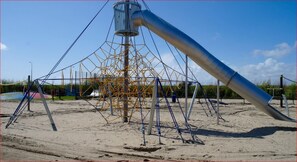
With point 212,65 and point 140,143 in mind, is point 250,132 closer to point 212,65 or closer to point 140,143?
point 212,65

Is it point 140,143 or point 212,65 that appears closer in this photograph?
point 140,143

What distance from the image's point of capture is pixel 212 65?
1158 cm

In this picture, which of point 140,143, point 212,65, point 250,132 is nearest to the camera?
point 140,143

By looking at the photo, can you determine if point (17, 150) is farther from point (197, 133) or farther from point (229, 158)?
point (197, 133)

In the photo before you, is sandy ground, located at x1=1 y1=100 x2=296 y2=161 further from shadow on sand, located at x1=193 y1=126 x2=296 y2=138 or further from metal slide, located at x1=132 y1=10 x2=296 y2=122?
metal slide, located at x1=132 y1=10 x2=296 y2=122

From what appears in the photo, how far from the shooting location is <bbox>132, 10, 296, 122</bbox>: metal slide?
11391mm

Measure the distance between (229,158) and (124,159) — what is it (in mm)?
2468

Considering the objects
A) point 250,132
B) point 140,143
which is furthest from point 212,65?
point 140,143

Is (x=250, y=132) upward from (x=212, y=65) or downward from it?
downward

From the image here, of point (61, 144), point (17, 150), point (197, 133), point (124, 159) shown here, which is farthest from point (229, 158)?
point (17, 150)

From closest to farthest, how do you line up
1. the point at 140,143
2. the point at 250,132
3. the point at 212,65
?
the point at 140,143, the point at 250,132, the point at 212,65

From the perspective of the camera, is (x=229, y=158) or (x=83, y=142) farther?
(x=83, y=142)

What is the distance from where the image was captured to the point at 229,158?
22.9 feet

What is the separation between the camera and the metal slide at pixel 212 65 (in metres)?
11.4
